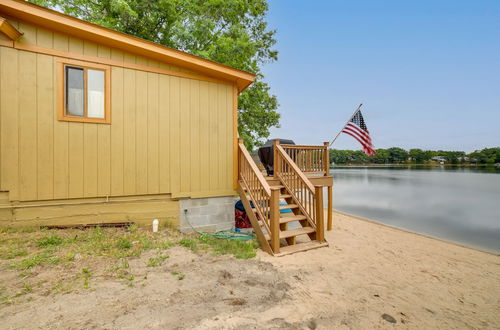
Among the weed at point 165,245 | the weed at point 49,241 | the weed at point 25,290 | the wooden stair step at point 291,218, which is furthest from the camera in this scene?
the wooden stair step at point 291,218

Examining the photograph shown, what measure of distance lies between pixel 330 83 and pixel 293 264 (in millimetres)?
58317

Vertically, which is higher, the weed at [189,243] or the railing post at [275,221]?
the railing post at [275,221]

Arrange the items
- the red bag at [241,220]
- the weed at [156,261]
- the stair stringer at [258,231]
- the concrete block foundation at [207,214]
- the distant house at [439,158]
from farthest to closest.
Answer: the distant house at [439,158] → the red bag at [241,220] → the concrete block foundation at [207,214] → the stair stringer at [258,231] → the weed at [156,261]

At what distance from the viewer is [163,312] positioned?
2270 millimetres

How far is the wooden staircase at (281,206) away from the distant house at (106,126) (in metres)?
0.73

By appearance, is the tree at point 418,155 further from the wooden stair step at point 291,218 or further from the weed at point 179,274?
the weed at point 179,274

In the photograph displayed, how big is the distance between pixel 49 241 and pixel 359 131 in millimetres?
8859

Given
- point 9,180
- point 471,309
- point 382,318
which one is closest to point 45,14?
point 9,180

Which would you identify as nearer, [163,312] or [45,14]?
[163,312]

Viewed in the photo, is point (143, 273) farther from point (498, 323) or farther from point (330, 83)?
point (330, 83)

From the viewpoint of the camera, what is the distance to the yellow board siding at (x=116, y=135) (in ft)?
12.5

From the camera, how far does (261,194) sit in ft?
15.9

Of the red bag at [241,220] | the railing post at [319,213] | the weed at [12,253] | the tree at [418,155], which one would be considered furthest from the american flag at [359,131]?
the tree at [418,155]

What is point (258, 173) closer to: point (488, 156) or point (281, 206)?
point (281, 206)
